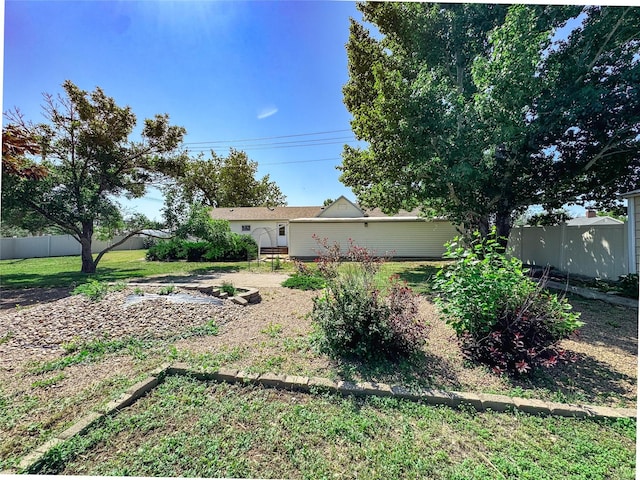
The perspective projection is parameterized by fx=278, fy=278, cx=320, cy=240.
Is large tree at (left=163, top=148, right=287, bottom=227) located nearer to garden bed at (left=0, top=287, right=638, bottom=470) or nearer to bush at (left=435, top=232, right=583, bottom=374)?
garden bed at (left=0, top=287, right=638, bottom=470)

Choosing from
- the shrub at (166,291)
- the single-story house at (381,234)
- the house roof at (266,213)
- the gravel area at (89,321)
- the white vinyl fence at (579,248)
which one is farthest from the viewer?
the house roof at (266,213)

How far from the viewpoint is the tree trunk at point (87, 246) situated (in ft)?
34.8

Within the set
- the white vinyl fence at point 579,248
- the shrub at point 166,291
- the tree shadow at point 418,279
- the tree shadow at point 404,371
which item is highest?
the white vinyl fence at point 579,248

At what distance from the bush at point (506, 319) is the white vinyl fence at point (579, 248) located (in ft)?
12.3

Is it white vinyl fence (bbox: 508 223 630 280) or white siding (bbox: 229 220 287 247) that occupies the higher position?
white siding (bbox: 229 220 287 247)

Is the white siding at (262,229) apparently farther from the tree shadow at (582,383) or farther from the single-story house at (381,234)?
the tree shadow at (582,383)

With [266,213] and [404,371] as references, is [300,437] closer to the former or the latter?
[404,371]

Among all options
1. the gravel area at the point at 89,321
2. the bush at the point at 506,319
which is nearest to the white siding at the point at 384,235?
the gravel area at the point at 89,321

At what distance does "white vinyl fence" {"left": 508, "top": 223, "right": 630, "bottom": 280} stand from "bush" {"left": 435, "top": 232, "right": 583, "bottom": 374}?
374 cm

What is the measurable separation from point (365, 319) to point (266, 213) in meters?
20.7

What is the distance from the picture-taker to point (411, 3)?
26.3ft

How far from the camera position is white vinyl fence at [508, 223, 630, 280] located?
26.0 feet

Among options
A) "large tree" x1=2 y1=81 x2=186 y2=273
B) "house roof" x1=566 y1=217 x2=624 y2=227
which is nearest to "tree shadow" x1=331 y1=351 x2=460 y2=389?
"house roof" x1=566 y1=217 x2=624 y2=227

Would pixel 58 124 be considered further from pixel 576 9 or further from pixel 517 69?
pixel 576 9
